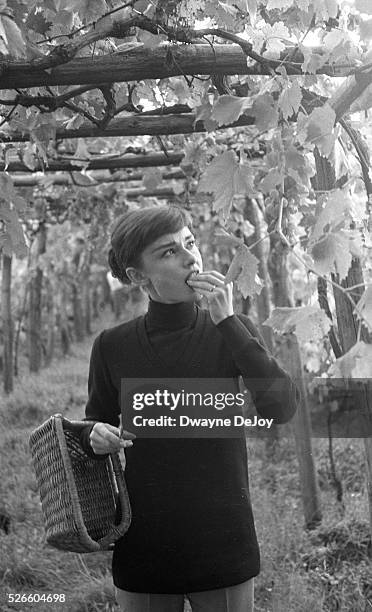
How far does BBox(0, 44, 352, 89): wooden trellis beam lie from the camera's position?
1784 mm

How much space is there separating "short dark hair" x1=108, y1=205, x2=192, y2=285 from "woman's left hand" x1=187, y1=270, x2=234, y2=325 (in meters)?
0.22

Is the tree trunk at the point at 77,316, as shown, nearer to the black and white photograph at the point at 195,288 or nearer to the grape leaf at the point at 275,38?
the black and white photograph at the point at 195,288

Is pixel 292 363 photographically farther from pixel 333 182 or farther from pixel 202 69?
pixel 202 69

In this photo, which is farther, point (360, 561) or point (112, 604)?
point (360, 561)

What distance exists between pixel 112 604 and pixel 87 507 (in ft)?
5.31

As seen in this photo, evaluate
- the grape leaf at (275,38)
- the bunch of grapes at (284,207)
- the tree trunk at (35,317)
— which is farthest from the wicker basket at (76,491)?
the tree trunk at (35,317)

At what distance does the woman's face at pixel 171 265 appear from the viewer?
1892 millimetres

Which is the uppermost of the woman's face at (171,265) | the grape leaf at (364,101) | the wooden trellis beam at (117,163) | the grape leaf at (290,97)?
the wooden trellis beam at (117,163)

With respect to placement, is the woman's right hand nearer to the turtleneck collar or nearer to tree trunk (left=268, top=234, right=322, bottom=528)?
the turtleneck collar

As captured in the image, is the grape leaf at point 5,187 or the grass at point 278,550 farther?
the grass at point 278,550

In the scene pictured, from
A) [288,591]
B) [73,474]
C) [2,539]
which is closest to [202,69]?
[73,474]

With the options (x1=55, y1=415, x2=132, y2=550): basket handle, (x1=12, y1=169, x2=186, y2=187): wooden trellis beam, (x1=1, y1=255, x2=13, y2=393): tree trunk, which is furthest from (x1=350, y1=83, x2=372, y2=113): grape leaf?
(x1=1, y1=255, x2=13, y2=393): tree trunk

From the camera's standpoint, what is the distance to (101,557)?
12.8 ft

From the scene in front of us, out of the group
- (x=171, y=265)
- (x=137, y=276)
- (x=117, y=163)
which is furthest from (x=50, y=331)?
(x=171, y=265)
